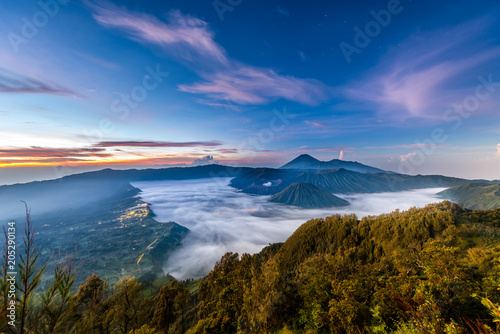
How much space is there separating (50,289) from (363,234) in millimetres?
127303

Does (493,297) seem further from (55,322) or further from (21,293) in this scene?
(21,293)

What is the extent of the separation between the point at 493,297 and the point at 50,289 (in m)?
36.7

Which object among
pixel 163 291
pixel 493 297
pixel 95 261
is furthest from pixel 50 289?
pixel 95 261

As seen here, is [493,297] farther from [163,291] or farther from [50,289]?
[163,291]

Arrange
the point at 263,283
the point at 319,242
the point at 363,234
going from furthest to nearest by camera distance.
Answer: the point at 319,242
the point at 363,234
the point at 263,283

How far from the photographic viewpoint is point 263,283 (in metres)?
24.2

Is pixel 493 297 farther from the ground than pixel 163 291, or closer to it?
farther from the ground

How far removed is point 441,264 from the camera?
861 inches

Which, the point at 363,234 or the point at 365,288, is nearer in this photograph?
the point at 365,288

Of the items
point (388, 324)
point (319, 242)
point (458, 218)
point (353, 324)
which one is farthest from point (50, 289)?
point (458, 218)

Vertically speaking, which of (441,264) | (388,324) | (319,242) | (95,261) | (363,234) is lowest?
(95,261)

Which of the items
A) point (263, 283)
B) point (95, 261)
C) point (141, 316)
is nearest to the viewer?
point (263, 283)

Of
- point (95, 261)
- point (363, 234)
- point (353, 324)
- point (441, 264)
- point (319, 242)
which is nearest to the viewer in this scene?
point (353, 324)

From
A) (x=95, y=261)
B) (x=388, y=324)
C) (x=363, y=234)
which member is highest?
(x=388, y=324)
